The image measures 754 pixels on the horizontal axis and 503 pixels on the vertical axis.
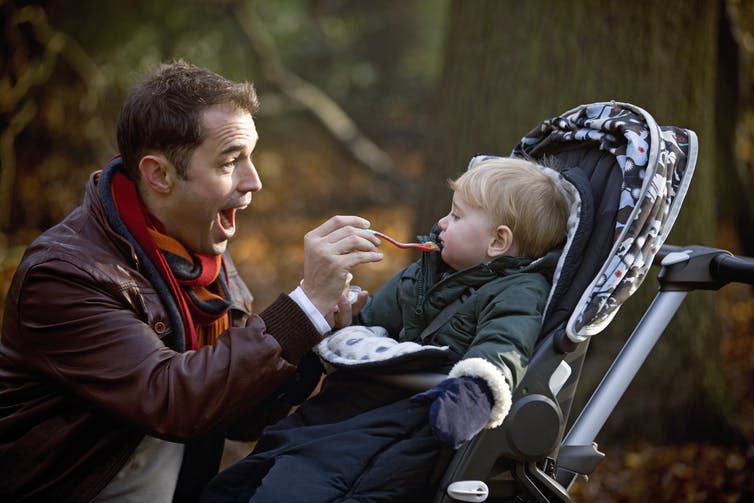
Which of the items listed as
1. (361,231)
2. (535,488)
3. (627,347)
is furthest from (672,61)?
(535,488)

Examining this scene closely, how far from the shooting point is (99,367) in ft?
7.77

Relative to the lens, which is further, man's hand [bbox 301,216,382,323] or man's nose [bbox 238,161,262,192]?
man's nose [bbox 238,161,262,192]

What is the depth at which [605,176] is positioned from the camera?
267 cm

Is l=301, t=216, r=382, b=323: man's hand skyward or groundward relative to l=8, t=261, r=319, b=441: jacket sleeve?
skyward

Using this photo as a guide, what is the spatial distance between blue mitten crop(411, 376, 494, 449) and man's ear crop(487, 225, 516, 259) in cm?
67

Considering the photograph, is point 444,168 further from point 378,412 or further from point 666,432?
point 378,412

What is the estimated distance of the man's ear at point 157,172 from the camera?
2711 millimetres

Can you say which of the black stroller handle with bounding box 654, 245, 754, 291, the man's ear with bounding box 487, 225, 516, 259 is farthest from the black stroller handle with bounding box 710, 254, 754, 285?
the man's ear with bounding box 487, 225, 516, 259

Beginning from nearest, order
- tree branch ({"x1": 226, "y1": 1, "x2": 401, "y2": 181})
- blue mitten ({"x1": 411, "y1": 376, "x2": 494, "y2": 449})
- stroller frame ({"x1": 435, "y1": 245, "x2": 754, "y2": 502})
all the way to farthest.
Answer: blue mitten ({"x1": 411, "y1": 376, "x2": 494, "y2": 449}), stroller frame ({"x1": 435, "y1": 245, "x2": 754, "y2": 502}), tree branch ({"x1": 226, "y1": 1, "x2": 401, "y2": 181})

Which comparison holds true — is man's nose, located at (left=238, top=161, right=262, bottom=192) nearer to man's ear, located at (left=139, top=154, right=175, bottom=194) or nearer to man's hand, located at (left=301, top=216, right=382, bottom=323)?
man's ear, located at (left=139, top=154, right=175, bottom=194)

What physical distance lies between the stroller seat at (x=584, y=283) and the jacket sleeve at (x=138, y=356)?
0.64m

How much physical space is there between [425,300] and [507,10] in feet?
7.27

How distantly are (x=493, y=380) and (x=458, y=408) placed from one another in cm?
14

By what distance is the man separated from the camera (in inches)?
93.4
